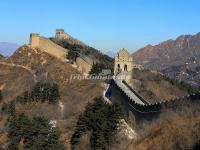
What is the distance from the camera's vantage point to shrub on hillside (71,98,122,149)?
114 feet

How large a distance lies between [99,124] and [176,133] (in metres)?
12.3

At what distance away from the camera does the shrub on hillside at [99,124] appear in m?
34.8

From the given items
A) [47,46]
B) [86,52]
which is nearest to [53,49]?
[47,46]

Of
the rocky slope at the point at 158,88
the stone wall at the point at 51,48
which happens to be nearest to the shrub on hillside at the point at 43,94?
the rocky slope at the point at 158,88

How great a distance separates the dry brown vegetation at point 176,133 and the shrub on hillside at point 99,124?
17.4 feet

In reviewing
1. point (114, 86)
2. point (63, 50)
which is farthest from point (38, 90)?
point (63, 50)

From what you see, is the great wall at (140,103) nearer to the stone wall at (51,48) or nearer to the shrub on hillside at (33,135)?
the shrub on hillside at (33,135)

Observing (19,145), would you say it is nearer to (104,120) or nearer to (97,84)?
(104,120)

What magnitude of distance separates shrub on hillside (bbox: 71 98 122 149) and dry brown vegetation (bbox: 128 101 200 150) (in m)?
5.30

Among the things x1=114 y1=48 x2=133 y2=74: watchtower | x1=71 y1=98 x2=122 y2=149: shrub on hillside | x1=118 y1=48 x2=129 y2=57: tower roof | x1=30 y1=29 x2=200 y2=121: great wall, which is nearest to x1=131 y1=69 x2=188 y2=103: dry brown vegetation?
x1=114 y1=48 x2=133 y2=74: watchtower

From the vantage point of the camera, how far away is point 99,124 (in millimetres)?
36531

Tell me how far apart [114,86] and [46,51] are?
3379 cm

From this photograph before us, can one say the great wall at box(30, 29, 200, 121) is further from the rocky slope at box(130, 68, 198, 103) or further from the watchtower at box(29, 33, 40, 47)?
the rocky slope at box(130, 68, 198, 103)

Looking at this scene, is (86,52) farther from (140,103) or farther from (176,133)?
(176,133)
